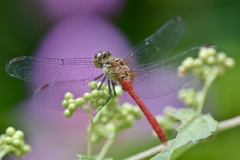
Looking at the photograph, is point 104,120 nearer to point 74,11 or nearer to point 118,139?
point 118,139

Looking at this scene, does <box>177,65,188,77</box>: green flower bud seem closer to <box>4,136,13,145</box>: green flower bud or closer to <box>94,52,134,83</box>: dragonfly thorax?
<box>94,52,134,83</box>: dragonfly thorax

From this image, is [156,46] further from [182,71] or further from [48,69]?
[48,69]

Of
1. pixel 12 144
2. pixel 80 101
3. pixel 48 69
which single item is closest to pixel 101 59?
pixel 48 69

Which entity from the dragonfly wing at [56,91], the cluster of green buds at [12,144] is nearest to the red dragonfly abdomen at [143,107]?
the dragonfly wing at [56,91]

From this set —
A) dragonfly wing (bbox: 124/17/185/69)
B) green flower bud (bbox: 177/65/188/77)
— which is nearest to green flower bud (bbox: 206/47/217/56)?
green flower bud (bbox: 177/65/188/77)

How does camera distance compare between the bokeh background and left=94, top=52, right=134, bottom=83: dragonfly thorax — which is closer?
left=94, top=52, right=134, bottom=83: dragonfly thorax

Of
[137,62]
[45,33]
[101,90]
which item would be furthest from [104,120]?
[45,33]

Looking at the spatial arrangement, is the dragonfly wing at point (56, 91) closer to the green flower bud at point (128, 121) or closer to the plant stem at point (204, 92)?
the green flower bud at point (128, 121)
